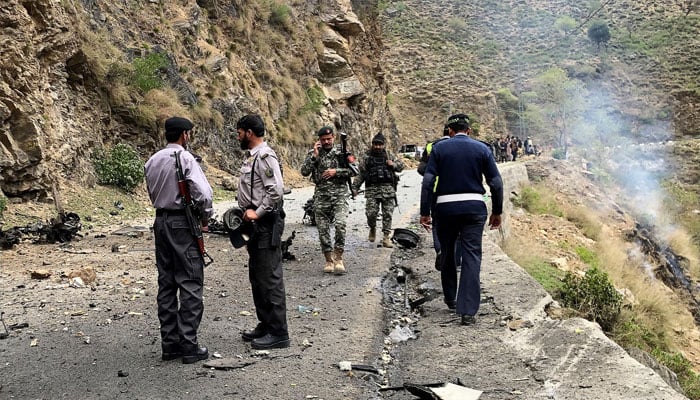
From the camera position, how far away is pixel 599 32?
7975cm

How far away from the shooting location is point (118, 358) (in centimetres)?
469

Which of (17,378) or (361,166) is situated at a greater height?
(361,166)

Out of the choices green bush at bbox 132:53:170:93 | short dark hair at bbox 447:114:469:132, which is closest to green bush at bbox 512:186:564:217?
green bush at bbox 132:53:170:93

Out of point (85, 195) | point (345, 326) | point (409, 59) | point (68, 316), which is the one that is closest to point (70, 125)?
point (85, 195)

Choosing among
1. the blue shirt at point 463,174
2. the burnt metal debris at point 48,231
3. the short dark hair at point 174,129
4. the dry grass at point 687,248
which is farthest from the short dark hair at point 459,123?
the dry grass at point 687,248

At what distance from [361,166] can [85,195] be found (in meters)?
6.54

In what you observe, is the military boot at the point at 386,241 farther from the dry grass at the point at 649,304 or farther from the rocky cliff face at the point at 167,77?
the rocky cliff face at the point at 167,77

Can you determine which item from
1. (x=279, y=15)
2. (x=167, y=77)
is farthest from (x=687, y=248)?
(x=167, y=77)

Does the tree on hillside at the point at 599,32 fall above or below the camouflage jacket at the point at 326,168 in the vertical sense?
above

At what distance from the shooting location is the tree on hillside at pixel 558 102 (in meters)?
62.5

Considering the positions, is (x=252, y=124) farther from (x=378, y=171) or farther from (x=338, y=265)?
(x=378, y=171)

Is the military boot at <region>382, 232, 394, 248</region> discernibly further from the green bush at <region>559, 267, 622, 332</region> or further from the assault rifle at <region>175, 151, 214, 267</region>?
the assault rifle at <region>175, 151, 214, 267</region>

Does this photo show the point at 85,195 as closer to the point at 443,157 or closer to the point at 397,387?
the point at 443,157

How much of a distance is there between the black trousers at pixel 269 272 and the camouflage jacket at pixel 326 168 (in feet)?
10.2
